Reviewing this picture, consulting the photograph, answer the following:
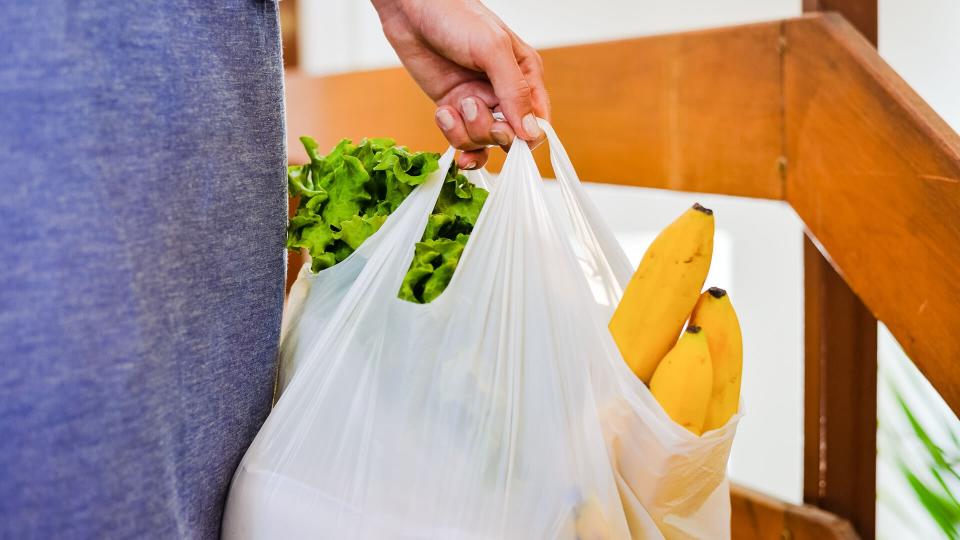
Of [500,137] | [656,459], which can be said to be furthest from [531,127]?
[656,459]

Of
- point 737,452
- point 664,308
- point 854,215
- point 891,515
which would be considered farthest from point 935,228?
point 737,452

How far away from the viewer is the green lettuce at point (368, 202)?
67cm

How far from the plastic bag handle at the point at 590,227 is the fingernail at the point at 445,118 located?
8 centimetres

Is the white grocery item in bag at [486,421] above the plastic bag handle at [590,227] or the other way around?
the other way around

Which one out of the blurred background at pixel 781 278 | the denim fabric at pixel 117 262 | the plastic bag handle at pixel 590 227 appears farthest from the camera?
the blurred background at pixel 781 278

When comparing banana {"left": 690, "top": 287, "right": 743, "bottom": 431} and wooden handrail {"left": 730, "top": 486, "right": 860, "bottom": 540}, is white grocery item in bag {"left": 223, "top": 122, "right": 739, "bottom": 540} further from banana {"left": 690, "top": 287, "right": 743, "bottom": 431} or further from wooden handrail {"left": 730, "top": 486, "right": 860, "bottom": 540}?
wooden handrail {"left": 730, "top": 486, "right": 860, "bottom": 540}

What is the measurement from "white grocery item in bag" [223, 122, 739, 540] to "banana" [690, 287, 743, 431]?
0.06 feet

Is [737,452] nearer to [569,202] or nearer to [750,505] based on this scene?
[750,505]

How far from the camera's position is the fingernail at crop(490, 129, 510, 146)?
2.22 ft

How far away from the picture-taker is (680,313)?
1.92ft

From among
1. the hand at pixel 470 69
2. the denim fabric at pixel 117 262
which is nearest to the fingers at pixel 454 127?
the hand at pixel 470 69

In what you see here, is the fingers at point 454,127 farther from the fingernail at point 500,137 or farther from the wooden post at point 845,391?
the wooden post at point 845,391

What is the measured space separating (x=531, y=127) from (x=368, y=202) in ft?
0.53

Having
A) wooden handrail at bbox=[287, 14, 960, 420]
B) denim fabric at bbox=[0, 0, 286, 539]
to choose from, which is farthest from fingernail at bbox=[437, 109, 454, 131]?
wooden handrail at bbox=[287, 14, 960, 420]
